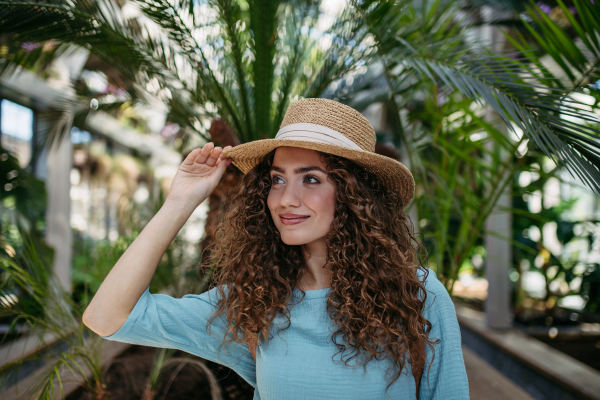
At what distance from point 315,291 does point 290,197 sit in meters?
0.30

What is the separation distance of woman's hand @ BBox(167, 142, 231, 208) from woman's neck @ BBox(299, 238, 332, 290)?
368 millimetres

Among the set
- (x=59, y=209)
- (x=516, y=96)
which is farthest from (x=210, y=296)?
(x=59, y=209)

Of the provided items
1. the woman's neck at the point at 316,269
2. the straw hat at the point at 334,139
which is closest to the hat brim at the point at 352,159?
the straw hat at the point at 334,139

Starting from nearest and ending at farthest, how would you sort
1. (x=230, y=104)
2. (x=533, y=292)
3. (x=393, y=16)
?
(x=393, y=16) → (x=230, y=104) → (x=533, y=292)

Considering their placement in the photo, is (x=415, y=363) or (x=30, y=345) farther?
(x=30, y=345)

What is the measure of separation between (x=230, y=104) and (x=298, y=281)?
1.47m

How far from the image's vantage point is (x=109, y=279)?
1059 mm

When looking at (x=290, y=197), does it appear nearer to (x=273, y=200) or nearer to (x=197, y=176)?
(x=273, y=200)

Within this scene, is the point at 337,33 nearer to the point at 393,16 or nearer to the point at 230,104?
the point at 393,16

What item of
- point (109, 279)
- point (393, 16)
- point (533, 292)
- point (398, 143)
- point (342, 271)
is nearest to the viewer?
point (109, 279)

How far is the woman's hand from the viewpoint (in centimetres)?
120

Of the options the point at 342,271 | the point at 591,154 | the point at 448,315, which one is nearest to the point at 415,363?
the point at 448,315

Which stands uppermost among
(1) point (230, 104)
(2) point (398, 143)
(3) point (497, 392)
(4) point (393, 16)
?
(4) point (393, 16)

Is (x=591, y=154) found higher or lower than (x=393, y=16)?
lower
